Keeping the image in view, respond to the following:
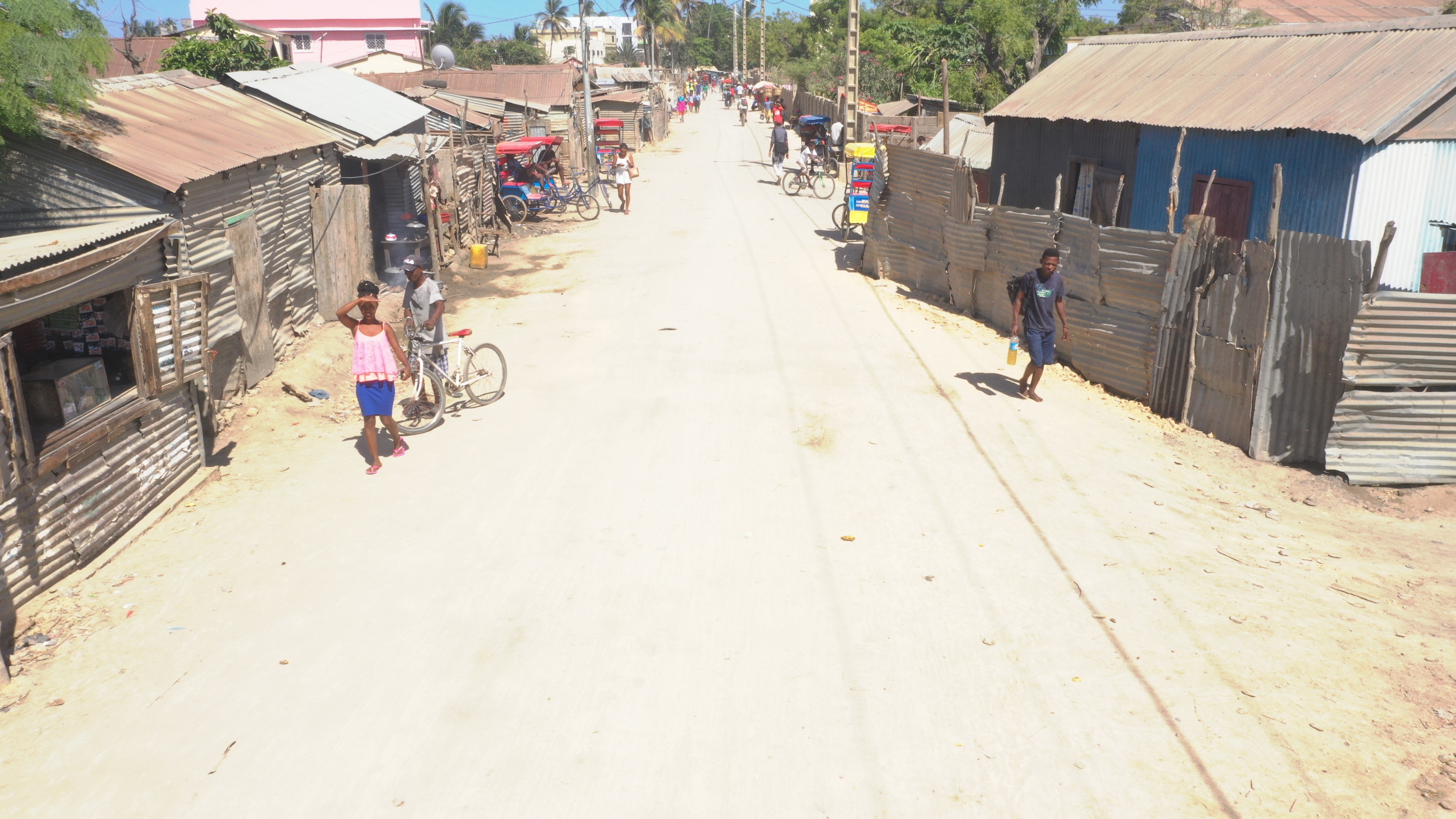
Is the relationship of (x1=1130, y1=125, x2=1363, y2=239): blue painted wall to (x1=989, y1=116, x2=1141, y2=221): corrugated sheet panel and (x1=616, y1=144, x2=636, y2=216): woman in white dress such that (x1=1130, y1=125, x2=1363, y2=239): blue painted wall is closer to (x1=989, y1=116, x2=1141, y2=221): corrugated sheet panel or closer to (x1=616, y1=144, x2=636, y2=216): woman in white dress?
(x1=989, y1=116, x2=1141, y2=221): corrugated sheet panel

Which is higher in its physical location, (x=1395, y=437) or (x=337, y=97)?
(x=337, y=97)

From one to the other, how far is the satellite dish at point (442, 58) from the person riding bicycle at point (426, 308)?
26530mm

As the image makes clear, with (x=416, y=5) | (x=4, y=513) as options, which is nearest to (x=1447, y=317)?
(x=4, y=513)

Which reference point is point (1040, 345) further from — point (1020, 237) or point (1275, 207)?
point (1020, 237)

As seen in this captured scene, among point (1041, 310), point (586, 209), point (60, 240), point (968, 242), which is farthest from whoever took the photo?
point (586, 209)

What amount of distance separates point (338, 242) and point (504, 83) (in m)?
22.5

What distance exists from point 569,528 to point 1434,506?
6976 millimetres

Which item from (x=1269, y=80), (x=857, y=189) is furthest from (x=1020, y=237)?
(x=857, y=189)

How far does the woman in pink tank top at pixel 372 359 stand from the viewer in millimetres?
8656

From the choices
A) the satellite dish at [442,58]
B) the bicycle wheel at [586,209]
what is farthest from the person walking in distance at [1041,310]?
the satellite dish at [442,58]

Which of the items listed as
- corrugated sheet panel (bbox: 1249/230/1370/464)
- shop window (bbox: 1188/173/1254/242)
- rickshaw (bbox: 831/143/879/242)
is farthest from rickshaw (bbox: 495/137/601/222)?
corrugated sheet panel (bbox: 1249/230/1370/464)

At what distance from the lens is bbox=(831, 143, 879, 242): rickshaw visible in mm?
19891

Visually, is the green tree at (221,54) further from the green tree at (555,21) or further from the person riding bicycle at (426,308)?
the green tree at (555,21)

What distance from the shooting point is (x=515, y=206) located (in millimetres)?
23344
